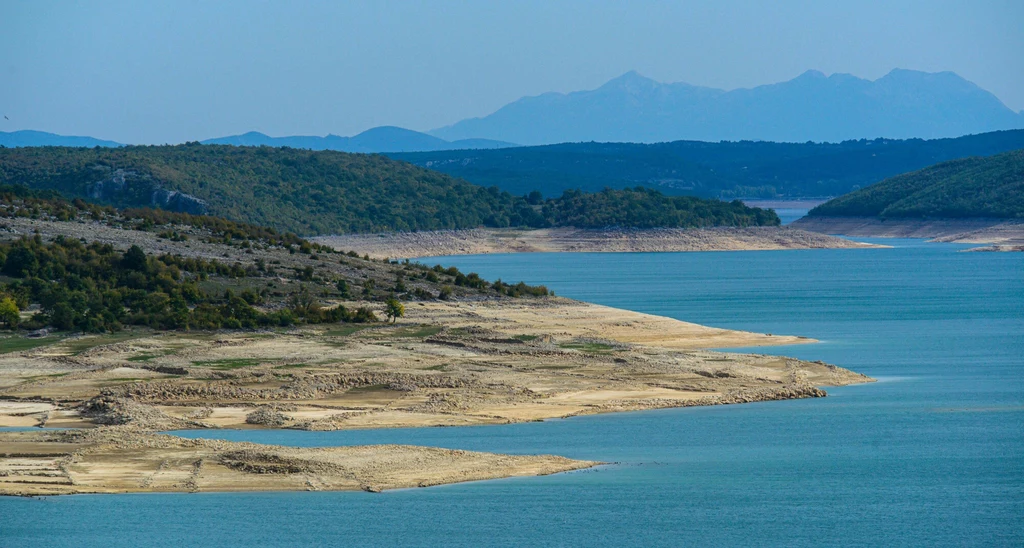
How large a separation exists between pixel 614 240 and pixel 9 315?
109 metres

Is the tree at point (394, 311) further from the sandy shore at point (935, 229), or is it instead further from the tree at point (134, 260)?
the sandy shore at point (935, 229)

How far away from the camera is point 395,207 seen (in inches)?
6496

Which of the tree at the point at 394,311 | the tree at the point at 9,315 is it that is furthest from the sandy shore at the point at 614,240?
the tree at the point at 9,315

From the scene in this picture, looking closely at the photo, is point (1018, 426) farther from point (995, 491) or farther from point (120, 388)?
point (120, 388)

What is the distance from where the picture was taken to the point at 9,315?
153ft

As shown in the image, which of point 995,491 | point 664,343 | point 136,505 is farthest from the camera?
point 664,343

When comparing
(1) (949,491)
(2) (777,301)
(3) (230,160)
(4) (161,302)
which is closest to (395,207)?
(3) (230,160)

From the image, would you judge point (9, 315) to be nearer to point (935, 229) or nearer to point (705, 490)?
point (705, 490)

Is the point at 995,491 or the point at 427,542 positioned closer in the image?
the point at 427,542

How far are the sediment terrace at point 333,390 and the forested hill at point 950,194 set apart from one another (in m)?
118

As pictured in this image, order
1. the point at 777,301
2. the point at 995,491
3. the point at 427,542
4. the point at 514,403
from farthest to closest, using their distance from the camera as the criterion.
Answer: the point at 777,301
the point at 514,403
the point at 995,491
the point at 427,542

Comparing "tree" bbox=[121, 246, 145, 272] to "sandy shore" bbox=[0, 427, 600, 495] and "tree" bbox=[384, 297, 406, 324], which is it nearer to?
"tree" bbox=[384, 297, 406, 324]

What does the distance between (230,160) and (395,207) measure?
20.5 metres

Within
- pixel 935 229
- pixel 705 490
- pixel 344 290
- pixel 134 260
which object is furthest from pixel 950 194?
pixel 705 490
